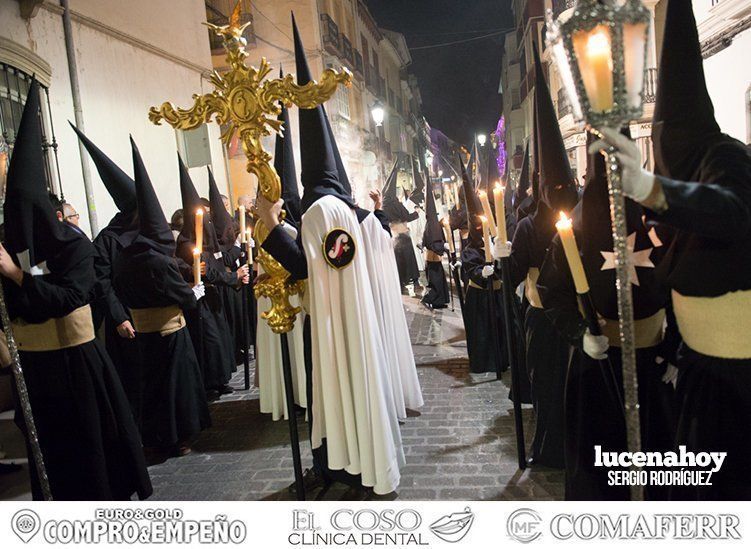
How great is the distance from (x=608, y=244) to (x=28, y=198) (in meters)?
2.80

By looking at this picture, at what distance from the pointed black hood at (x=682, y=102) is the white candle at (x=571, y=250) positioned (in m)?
0.39

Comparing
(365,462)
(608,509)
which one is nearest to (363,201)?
(365,462)

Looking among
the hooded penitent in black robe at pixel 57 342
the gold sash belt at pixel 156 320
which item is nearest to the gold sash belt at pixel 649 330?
the hooded penitent in black robe at pixel 57 342

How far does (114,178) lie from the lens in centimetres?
347

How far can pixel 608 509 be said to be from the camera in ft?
6.66

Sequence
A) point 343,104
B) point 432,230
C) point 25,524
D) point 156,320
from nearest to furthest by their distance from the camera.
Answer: point 25,524 < point 156,320 < point 343,104 < point 432,230

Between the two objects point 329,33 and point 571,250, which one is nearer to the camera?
point 571,250

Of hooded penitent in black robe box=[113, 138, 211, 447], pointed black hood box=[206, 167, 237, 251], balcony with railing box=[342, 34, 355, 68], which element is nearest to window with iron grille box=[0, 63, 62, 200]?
pointed black hood box=[206, 167, 237, 251]

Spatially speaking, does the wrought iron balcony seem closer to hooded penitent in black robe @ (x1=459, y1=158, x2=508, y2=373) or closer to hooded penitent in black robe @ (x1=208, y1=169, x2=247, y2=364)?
hooded penitent in black robe @ (x1=459, y1=158, x2=508, y2=373)

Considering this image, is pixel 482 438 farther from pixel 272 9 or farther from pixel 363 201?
pixel 363 201

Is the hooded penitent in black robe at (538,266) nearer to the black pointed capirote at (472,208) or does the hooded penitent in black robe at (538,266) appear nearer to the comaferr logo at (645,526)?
the comaferr logo at (645,526)

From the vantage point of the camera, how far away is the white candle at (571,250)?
1.69m

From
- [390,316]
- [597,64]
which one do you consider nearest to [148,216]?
[390,316]

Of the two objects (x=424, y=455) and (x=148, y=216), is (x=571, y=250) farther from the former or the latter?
(x=148, y=216)
